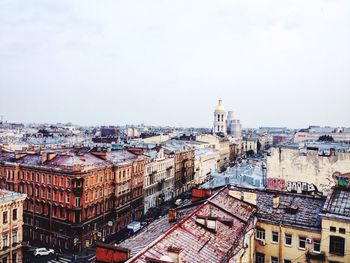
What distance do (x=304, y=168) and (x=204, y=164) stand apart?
249ft

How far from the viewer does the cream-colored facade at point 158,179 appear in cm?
8462

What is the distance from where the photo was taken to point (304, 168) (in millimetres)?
53562

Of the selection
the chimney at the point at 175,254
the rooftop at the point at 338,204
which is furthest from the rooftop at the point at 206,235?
the rooftop at the point at 338,204

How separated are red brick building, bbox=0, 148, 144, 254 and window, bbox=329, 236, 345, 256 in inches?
1545

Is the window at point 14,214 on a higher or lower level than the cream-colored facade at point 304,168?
lower

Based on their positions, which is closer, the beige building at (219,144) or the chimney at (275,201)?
the chimney at (275,201)

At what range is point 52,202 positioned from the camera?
199 ft

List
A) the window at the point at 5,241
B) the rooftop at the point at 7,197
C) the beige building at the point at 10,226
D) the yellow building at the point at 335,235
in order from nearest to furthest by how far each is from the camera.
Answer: the yellow building at the point at 335,235
the rooftop at the point at 7,197
the beige building at the point at 10,226
the window at the point at 5,241

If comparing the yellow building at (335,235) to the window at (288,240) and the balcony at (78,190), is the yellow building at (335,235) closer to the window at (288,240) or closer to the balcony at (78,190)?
the window at (288,240)

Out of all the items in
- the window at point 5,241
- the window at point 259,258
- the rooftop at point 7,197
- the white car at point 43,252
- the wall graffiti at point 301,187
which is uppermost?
the wall graffiti at point 301,187

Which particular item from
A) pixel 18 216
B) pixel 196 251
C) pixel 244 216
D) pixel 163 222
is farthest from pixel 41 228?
pixel 196 251

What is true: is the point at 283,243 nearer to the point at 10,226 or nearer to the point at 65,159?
the point at 10,226

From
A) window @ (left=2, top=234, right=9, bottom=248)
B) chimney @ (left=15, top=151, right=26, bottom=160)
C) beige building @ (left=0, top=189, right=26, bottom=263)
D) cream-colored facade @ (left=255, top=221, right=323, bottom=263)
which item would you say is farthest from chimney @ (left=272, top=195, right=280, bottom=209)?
chimney @ (left=15, top=151, right=26, bottom=160)

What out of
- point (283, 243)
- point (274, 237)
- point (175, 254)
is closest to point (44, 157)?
point (274, 237)
